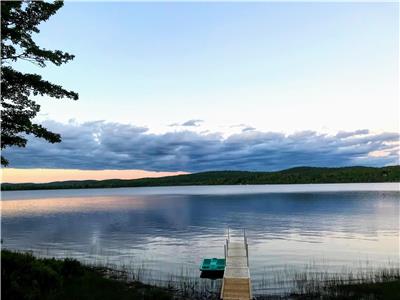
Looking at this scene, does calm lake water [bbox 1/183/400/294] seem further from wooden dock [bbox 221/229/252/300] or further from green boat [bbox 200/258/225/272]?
wooden dock [bbox 221/229/252/300]

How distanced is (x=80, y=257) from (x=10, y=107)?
3035 cm

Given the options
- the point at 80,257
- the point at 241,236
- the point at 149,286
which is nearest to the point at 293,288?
the point at 149,286

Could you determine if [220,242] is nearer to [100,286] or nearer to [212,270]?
[212,270]

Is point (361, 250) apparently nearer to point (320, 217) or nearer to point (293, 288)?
point (293, 288)

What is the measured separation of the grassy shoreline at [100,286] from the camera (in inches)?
857

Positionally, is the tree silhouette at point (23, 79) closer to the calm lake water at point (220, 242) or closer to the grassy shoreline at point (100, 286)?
the grassy shoreline at point (100, 286)

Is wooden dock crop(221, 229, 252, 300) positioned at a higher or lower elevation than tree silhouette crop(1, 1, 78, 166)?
lower

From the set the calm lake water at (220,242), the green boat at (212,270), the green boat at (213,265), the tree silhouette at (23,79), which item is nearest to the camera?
the tree silhouette at (23,79)

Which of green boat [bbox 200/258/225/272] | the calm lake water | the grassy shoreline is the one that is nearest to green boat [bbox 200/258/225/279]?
green boat [bbox 200/258/225/272]

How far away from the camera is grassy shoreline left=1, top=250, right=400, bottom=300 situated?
2177 cm

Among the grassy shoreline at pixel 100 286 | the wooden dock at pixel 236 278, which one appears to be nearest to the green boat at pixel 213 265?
the wooden dock at pixel 236 278

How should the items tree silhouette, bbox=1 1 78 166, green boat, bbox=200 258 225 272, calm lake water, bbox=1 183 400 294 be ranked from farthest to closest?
calm lake water, bbox=1 183 400 294 → green boat, bbox=200 258 225 272 → tree silhouette, bbox=1 1 78 166

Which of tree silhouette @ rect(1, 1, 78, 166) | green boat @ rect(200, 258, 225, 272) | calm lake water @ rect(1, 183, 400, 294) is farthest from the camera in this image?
calm lake water @ rect(1, 183, 400, 294)

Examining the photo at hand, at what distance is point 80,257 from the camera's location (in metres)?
47.9
